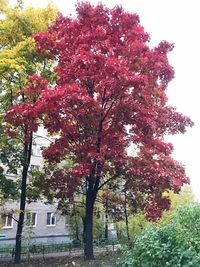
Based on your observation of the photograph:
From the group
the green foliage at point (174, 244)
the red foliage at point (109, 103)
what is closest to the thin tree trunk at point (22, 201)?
the red foliage at point (109, 103)

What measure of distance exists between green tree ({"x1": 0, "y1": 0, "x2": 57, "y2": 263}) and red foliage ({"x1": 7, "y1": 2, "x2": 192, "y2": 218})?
1087 mm

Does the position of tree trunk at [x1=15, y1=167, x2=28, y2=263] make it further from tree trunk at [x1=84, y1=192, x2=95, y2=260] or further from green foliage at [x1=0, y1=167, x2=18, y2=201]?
tree trunk at [x1=84, y1=192, x2=95, y2=260]

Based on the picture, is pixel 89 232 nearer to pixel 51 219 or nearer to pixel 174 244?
pixel 174 244

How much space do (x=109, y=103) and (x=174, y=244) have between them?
856cm

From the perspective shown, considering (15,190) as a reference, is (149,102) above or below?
above

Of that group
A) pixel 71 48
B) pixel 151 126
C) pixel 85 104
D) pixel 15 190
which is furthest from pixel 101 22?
pixel 15 190

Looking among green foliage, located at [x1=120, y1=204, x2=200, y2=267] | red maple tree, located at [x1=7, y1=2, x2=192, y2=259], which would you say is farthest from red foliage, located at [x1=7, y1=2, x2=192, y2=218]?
green foliage, located at [x1=120, y1=204, x2=200, y2=267]

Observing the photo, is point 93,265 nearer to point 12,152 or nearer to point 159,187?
point 159,187

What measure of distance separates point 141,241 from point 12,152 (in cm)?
1062

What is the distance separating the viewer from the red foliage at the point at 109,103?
14461 millimetres

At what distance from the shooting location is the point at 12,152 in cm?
1777

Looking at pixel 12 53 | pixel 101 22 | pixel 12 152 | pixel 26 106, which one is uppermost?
pixel 101 22

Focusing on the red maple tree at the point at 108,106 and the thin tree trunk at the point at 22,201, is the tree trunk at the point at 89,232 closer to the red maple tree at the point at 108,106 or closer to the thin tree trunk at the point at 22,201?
the red maple tree at the point at 108,106

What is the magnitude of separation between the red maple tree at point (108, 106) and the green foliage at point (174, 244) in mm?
5729
